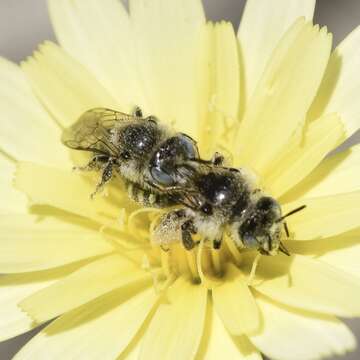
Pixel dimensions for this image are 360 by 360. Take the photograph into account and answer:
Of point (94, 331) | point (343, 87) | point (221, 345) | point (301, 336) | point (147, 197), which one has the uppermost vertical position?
point (343, 87)

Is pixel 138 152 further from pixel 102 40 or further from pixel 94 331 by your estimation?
pixel 102 40

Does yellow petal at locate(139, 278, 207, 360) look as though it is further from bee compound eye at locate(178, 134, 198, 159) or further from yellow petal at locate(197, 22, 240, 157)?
yellow petal at locate(197, 22, 240, 157)

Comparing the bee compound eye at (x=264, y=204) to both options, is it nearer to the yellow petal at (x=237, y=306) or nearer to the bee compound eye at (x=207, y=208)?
the bee compound eye at (x=207, y=208)

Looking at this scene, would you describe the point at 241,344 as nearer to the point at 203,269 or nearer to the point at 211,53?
the point at 203,269

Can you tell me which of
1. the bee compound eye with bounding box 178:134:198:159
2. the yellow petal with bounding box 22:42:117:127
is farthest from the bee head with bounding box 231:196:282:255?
the yellow petal with bounding box 22:42:117:127

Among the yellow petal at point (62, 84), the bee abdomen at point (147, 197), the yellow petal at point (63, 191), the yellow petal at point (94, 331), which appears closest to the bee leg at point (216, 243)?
the bee abdomen at point (147, 197)

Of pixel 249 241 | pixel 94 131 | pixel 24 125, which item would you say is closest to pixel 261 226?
pixel 249 241
